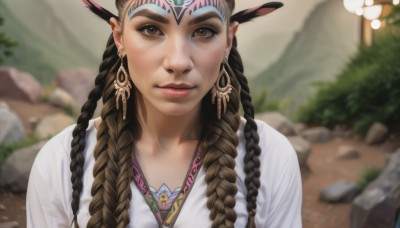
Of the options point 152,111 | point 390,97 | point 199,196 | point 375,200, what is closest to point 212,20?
point 152,111

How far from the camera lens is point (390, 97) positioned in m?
3.96

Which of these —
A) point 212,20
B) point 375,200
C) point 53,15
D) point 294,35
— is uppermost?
point 212,20

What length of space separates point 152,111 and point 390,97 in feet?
9.99

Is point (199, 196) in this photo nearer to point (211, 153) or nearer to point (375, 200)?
point (211, 153)

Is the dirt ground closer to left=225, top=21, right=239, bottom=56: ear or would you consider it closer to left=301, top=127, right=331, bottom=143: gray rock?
left=301, top=127, right=331, bottom=143: gray rock

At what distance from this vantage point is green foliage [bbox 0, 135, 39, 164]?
3.32m

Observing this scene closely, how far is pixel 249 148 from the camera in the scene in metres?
1.30

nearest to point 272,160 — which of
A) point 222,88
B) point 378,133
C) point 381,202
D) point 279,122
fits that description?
point 222,88

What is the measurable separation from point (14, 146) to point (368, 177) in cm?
219


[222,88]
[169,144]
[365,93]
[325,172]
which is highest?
[222,88]

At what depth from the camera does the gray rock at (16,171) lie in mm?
3186

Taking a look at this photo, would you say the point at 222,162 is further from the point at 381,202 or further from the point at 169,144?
the point at 381,202

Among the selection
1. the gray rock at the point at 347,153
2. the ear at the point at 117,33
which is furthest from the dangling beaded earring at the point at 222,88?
the gray rock at the point at 347,153

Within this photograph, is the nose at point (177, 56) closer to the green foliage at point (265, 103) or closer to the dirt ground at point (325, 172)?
the dirt ground at point (325, 172)
